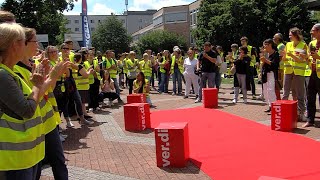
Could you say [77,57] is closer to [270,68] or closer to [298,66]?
[270,68]

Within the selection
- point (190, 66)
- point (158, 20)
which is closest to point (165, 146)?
point (190, 66)

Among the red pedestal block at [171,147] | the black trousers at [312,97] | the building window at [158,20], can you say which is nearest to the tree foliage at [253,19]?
the black trousers at [312,97]

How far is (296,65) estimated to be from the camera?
8.56m

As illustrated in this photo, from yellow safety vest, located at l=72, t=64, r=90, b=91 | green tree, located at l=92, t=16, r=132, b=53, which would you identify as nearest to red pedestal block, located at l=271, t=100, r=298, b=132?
yellow safety vest, located at l=72, t=64, r=90, b=91

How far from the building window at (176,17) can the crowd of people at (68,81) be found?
56.1m

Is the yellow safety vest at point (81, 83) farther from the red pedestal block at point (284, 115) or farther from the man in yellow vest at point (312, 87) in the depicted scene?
the man in yellow vest at point (312, 87)

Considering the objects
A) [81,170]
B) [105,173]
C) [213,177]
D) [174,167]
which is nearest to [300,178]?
[213,177]

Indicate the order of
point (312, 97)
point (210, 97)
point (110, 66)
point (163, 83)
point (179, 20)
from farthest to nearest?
1. point (179, 20)
2. point (163, 83)
3. point (110, 66)
4. point (210, 97)
5. point (312, 97)

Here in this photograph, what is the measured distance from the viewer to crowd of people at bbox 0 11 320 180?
8.97 feet

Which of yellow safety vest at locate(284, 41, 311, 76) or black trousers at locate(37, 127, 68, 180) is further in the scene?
yellow safety vest at locate(284, 41, 311, 76)

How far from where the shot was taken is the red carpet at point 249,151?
5285 mm

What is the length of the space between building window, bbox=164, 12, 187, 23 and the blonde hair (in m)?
74.7

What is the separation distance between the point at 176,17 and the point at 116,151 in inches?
2836

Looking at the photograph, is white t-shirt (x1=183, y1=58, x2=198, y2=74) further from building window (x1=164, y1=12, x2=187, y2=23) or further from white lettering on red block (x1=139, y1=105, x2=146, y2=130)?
building window (x1=164, y1=12, x2=187, y2=23)
